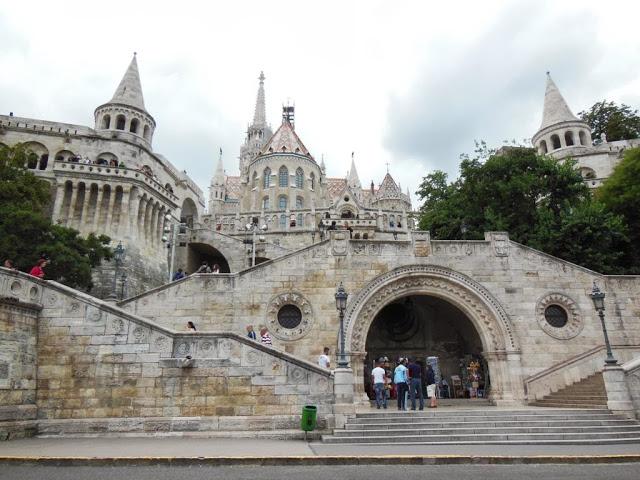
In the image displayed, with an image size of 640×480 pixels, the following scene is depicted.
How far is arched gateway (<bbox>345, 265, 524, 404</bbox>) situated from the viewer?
14.7 meters

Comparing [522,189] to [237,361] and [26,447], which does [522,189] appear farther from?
[26,447]

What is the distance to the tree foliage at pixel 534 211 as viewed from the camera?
750 inches

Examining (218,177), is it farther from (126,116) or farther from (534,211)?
(534,211)

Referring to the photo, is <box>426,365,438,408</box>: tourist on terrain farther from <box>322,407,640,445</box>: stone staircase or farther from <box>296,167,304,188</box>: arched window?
<box>296,167,304,188</box>: arched window

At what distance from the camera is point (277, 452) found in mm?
7730

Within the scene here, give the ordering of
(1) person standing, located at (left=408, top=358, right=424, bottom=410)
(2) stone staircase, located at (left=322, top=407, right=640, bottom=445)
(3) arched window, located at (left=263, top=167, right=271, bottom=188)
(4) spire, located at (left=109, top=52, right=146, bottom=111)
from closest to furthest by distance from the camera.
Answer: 1. (2) stone staircase, located at (left=322, top=407, right=640, bottom=445)
2. (1) person standing, located at (left=408, top=358, right=424, bottom=410)
3. (4) spire, located at (left=109, top=52, right=146, bottom=111)
4. (3) arched window, located at (left=263, top=167, right=271, bottom=188)

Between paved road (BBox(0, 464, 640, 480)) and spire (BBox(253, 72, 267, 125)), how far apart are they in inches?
3466

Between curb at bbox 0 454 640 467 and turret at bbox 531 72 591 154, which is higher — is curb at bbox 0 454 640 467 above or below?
below

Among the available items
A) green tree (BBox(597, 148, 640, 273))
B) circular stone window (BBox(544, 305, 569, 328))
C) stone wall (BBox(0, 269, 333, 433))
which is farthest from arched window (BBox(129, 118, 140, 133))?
green tree (BBox(597, 148, 640, 273))

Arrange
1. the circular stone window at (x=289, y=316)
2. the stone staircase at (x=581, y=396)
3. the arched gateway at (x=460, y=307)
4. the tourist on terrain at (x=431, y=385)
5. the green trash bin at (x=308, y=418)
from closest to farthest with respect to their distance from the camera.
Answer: the green trash bin at (x=308, y=418), the stone staircase at (x=581, y=396), the tourist on terrain at (x=431, y=385), the arched gateway at (x=460, y=307), the circular stone window at (x=289, y=316)

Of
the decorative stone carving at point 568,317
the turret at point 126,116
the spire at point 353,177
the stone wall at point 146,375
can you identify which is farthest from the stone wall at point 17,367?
the spire at point 353,177

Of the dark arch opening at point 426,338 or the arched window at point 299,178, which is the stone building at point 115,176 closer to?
the dark arch opening at point 426,338

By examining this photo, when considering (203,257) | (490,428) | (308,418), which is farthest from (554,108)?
(308,418)

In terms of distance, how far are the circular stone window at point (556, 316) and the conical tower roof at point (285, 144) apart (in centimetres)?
4644
